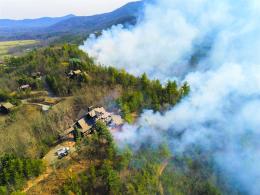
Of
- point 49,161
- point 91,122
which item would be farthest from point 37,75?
point 49,161

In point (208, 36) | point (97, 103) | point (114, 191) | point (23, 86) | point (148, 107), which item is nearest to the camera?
point (114, 191)

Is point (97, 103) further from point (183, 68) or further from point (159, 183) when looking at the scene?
point (183, 68)

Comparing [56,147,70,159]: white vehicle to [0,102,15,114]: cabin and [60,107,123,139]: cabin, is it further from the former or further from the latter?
[0,102,15,114]: cabin

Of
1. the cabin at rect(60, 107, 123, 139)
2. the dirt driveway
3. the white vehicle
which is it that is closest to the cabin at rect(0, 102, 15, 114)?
the cabin at rect(60, 107, 123, 139)

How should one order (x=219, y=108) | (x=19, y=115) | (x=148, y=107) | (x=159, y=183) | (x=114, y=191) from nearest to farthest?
(x=114, y=191) → (x=159, y=183) → (x=219, y=108) → (x=148, y=107) → (x=19, y=115)

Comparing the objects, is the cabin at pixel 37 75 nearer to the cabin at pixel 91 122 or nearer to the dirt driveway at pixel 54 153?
the cabin at pixel 91 122

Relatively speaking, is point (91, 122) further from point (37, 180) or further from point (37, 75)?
point (37, 75)

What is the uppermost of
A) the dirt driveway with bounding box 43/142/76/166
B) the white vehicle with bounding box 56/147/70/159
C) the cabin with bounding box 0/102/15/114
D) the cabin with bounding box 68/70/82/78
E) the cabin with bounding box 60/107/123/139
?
the cabin with bounding box 68/70/82/78

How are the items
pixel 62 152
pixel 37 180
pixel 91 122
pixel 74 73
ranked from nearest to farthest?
pixel 37 180
pixel 62 152
pixel 91 122
pixel 74 73

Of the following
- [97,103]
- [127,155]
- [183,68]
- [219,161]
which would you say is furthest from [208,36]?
[127,155]
